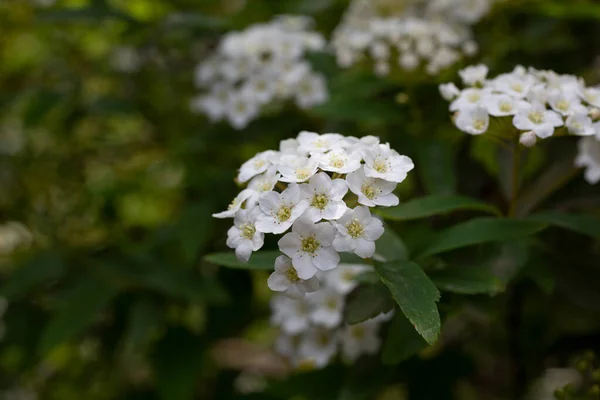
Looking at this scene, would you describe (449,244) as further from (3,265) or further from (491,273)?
(3,265)

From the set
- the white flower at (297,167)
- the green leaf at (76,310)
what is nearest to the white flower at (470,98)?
the white flower at (297,167)

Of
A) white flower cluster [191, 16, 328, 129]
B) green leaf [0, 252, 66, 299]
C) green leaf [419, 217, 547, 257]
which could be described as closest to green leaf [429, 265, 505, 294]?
green leaf [419, 217, 547, 257]

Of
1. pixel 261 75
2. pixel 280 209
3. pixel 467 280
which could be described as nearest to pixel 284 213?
pixel 280 209

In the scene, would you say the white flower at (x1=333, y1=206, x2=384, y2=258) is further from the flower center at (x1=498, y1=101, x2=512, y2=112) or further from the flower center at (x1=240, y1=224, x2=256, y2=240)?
the flower center at (x1=498, y1=101, x2=512, y2=112)

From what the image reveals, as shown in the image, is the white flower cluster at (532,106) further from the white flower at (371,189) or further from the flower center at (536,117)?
the white flower at (371,189)

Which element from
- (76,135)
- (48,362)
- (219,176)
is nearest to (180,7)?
(76,135)

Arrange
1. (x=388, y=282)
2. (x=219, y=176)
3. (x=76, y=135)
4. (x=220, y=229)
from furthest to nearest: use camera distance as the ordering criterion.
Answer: (x=76, y=135)
(x=220, y=229)
(x=219, y=176)
(x=388, y=282)
